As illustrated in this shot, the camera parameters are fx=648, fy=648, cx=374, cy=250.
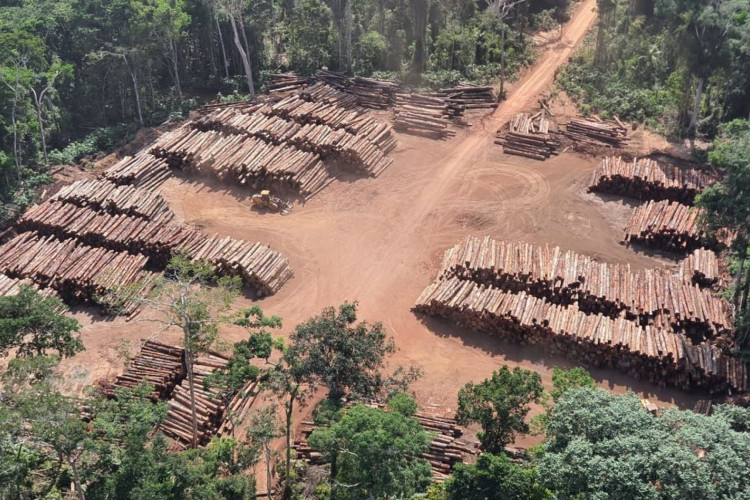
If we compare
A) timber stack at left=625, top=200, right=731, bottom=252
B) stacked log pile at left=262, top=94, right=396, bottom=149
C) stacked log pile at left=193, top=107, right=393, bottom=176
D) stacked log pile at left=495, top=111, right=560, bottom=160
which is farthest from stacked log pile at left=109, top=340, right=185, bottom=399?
stacked log pile at left=495, top=111, right=560, bottom=160

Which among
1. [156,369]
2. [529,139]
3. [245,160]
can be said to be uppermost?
[529,139]

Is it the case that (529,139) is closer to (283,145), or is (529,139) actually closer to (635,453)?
(283,145)

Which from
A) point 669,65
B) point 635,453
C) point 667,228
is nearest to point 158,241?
point 635,453

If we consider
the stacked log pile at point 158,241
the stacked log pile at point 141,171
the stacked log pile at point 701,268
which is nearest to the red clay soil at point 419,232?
the stacked log pile at point 141,171

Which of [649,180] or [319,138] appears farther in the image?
[319,138]

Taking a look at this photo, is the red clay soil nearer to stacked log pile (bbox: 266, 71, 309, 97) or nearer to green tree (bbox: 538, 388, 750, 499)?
green tree (bbox: 538, 388, 750, 499)

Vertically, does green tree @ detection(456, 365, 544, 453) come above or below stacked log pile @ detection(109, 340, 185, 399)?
above
